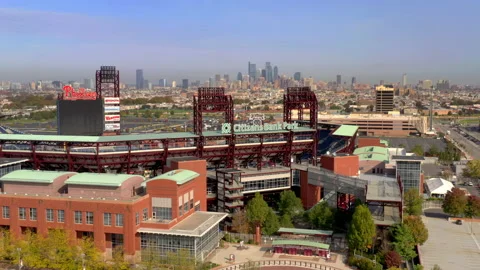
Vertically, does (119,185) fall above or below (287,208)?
above

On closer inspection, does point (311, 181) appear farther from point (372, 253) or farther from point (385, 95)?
point (385, 95)

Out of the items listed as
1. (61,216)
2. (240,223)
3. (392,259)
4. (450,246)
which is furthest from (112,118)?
(450,246)

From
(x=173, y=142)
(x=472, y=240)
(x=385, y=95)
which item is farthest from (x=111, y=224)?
(x=385, y=95)

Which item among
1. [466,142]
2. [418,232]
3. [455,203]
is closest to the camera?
[418,232]

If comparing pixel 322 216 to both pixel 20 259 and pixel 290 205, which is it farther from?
pixel 20 259

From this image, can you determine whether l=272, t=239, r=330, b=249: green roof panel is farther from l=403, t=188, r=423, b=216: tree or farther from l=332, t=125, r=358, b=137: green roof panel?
l=332, t=125, r=358, b=137: green roof panel

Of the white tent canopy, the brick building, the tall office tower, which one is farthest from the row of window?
the tall office tower
